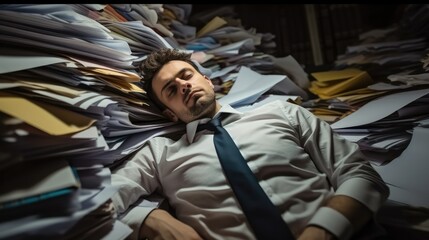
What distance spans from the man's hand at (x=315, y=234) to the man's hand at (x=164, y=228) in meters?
0.24

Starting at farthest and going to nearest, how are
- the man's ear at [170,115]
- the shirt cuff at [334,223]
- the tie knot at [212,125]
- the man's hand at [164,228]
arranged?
the man's ear at [170,115]
the tie knot at [212,125]
the man's hand at [164,228]
the shirt cuff at [334,223]

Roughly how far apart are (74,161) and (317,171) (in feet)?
1.89

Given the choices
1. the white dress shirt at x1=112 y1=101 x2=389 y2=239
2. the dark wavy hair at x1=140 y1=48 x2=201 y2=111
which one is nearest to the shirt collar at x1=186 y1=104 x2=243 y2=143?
the white dress shirt at x1=112 y1=101 x2=389 y2=239

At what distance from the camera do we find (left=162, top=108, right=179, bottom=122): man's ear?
3.05 feet

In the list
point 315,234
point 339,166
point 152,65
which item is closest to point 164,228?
point 315,234

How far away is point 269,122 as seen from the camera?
2.67 ft

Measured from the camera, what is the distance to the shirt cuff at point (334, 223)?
537mm

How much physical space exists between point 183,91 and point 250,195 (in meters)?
0.42

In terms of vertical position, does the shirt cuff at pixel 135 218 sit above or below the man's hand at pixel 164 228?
above

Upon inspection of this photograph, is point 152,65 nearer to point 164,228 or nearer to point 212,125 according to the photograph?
point 212,125

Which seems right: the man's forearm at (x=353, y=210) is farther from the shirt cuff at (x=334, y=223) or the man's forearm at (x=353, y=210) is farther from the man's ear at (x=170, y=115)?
the man's ear at (x=170, y=115)

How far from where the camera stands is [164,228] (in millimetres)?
668

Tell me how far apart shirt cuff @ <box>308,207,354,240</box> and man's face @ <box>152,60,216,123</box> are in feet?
1.49

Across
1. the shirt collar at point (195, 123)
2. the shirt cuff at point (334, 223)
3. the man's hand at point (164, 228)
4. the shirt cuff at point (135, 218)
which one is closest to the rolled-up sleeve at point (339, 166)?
the shirt cuff at point (334, 223)
